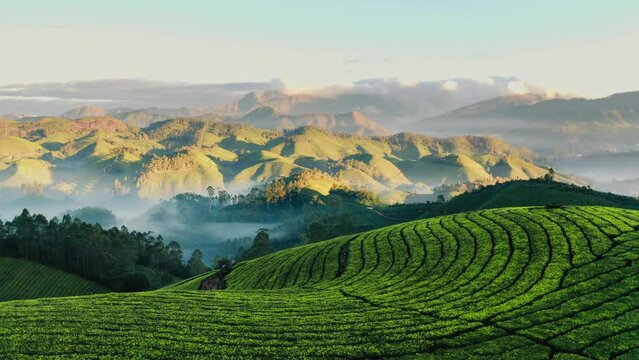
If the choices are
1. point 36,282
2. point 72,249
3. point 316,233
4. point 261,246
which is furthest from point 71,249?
point 316,233

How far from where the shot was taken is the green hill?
401ft

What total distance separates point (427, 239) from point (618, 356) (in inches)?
1350

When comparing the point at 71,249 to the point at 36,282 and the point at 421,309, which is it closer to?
the point at 36,282

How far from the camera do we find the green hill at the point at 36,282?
122m

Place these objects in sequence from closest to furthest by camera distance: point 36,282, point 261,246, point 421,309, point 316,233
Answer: point 421,309 < point 36,282 < point 316,233 < point 261,246

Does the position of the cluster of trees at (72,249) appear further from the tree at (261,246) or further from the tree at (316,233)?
the tree at (316,233)

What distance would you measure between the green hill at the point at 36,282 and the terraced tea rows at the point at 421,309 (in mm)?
90149

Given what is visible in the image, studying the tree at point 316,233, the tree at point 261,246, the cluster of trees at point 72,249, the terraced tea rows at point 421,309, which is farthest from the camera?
the tree at point 316,233

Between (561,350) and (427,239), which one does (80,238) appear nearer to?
(427,239)

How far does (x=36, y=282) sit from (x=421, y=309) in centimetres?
12089

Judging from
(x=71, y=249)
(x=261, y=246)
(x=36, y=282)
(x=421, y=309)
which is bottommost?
(x=36, y=282)

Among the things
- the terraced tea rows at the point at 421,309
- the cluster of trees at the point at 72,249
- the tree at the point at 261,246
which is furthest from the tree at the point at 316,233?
the terraced tea rows at the point at 421,309

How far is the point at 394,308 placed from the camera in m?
44.3

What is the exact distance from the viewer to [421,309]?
142 feet
